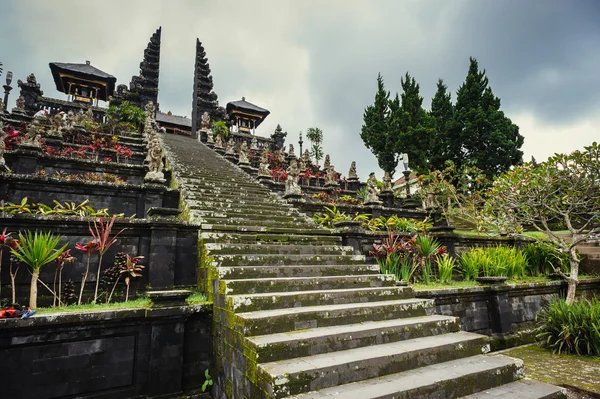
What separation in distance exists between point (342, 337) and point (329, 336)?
0.19 meters

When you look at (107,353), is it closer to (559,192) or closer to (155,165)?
(155,165)

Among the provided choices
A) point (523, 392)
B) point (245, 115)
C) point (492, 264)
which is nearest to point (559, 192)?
point (492, 264)

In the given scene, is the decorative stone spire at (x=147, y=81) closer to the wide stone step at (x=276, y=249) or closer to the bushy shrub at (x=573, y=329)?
the wide stone step at (x=276, y=249)

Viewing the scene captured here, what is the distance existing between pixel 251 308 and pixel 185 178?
7210mm

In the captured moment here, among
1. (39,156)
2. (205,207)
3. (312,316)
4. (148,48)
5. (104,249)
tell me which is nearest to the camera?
(312,316)

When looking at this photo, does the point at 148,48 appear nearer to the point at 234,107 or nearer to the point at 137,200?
the point at 234,107

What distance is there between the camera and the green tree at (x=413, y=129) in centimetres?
2381

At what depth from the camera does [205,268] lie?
5.52 m

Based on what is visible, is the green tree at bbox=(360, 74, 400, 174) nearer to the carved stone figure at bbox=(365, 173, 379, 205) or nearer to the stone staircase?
the carved stone figure at bbox=(365, 173, 379, 205)

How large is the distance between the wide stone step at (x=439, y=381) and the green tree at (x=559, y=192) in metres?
5.28

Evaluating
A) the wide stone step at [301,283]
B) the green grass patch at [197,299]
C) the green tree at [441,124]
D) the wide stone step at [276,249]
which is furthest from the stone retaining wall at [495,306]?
the green tree at [441,124]

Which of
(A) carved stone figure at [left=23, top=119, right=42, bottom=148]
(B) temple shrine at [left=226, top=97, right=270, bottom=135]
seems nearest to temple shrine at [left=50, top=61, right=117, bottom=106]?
(B) temple shrine at [left=226, top=97, right=270, bottom=135]

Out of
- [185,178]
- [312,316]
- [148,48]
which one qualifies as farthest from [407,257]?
[148,48]

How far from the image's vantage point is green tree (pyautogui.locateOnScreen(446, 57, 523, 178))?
21.4 m
